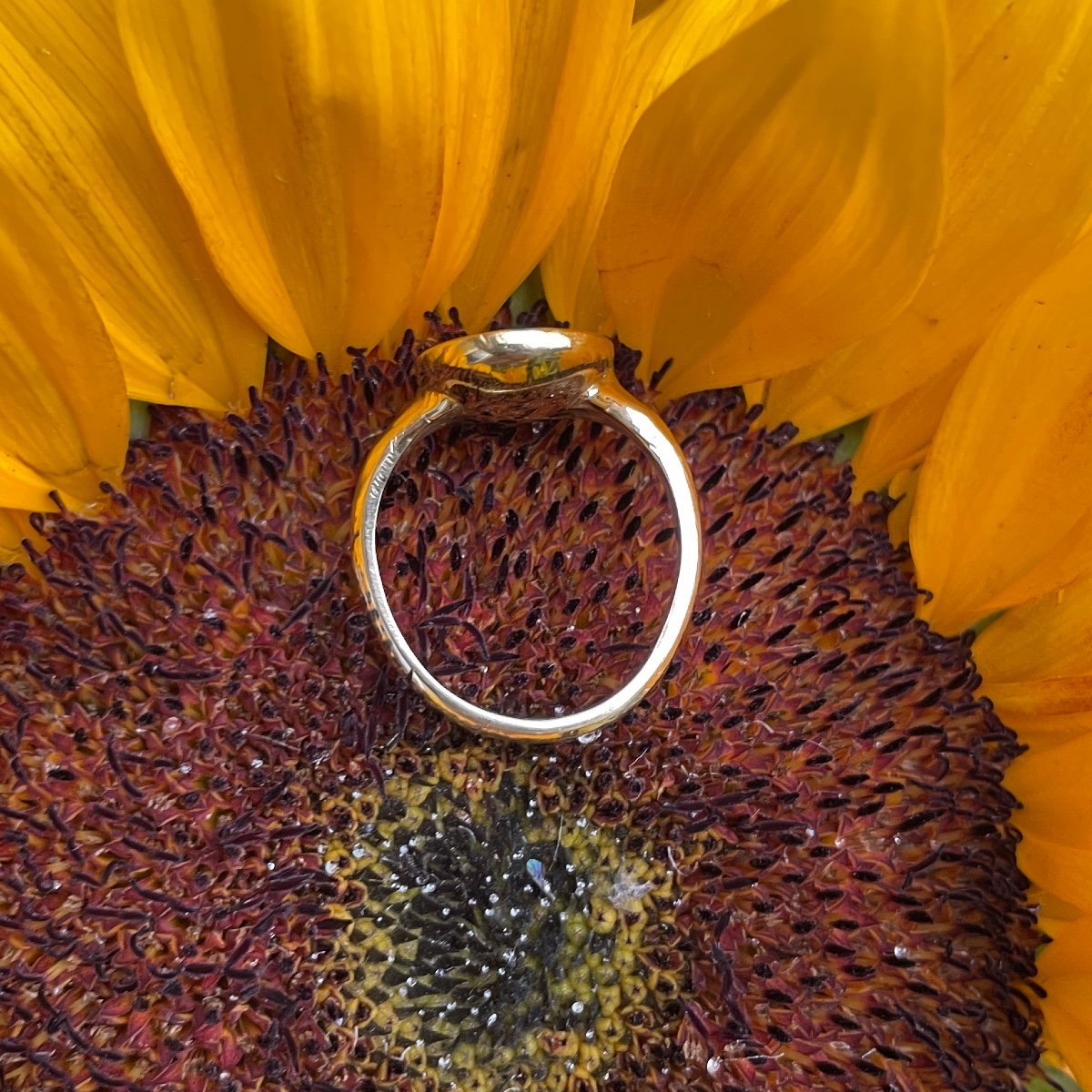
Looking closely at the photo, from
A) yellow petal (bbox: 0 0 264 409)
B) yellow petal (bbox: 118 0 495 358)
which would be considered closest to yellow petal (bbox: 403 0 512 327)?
yellow petal (bbox: 118 0 495 358)

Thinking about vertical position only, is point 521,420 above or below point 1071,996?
above

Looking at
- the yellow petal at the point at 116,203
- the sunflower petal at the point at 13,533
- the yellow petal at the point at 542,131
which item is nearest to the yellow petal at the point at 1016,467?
the yellow petal at the point at 542,131

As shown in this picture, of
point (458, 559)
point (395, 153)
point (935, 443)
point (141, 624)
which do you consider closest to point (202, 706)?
point (141, 624)

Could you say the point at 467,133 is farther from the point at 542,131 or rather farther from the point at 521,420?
the point at 521,420

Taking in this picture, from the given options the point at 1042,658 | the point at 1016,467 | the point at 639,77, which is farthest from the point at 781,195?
the point at 1042,658

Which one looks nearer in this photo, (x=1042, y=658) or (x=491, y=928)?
(x=491, y=928)

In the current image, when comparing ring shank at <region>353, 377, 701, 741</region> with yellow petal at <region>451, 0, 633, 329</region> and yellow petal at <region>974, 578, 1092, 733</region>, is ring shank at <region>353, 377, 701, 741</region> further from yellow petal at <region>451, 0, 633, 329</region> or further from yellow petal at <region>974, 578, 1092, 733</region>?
Result: yellow petal at <region>974, 578, 1092, 733</region>

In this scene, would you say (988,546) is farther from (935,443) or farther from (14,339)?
(14,339)
